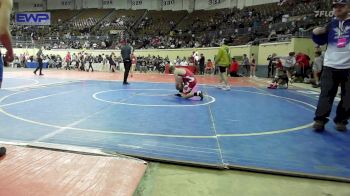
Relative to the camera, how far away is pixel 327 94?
4.97 meters

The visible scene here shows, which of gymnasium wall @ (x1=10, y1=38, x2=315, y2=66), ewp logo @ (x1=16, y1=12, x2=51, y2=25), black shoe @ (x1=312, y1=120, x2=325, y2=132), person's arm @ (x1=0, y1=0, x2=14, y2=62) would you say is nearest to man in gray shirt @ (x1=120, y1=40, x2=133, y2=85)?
black shoe @ (x1=312, y1=120, x2=325, y2=132)

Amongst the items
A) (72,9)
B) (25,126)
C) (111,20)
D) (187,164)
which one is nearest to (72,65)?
(111,20)

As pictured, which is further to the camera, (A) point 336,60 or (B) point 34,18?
(B) point 34,18

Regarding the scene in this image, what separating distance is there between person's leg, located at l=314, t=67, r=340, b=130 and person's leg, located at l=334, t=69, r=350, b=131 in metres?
0.11

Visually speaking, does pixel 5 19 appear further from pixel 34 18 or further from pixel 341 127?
pixel 34 18

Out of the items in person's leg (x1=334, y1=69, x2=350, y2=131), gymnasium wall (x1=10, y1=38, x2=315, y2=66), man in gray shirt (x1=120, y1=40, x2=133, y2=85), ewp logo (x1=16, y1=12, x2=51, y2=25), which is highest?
ewp logo (x1=16, y1=12, x2=51, y2=25)

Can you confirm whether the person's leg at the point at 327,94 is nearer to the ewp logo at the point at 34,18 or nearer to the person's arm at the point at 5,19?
the person's arm at the point at 5,19

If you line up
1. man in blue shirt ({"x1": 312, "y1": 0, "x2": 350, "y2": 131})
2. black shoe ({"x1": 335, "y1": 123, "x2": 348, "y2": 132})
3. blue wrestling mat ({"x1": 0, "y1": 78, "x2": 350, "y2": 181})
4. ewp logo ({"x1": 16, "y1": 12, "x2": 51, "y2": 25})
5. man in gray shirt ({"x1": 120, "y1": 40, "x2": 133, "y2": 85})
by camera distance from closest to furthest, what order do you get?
blue wrestling mat ({"x1": 0, "y1": 78, "x2": 350, "y2": 181})
man in blue shirt ({"x1": 312, "y1": 0, "x2": 350, "y2": 131})
black shoe ({"x1": 335, "y1": 123, "x2": 348, "y2": 132})
man in gray shirt ({"x1": 120, "y1": 40, "x2": 133, "y2": 85})
ewp logo ({"x1": 16, "y1": 12, "x2": 51, "y2": 25})

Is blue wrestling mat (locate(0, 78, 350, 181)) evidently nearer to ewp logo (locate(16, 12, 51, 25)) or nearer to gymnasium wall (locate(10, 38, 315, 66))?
gymnasium wall (locate(10, 38, 315, 66))

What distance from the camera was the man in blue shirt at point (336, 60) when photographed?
4.83 meters

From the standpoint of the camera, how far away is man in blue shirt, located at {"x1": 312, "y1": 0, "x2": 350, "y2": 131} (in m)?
4.83

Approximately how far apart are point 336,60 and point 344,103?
2.22ft

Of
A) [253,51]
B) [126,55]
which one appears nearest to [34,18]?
[253,51]

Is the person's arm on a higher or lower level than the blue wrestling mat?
higher
